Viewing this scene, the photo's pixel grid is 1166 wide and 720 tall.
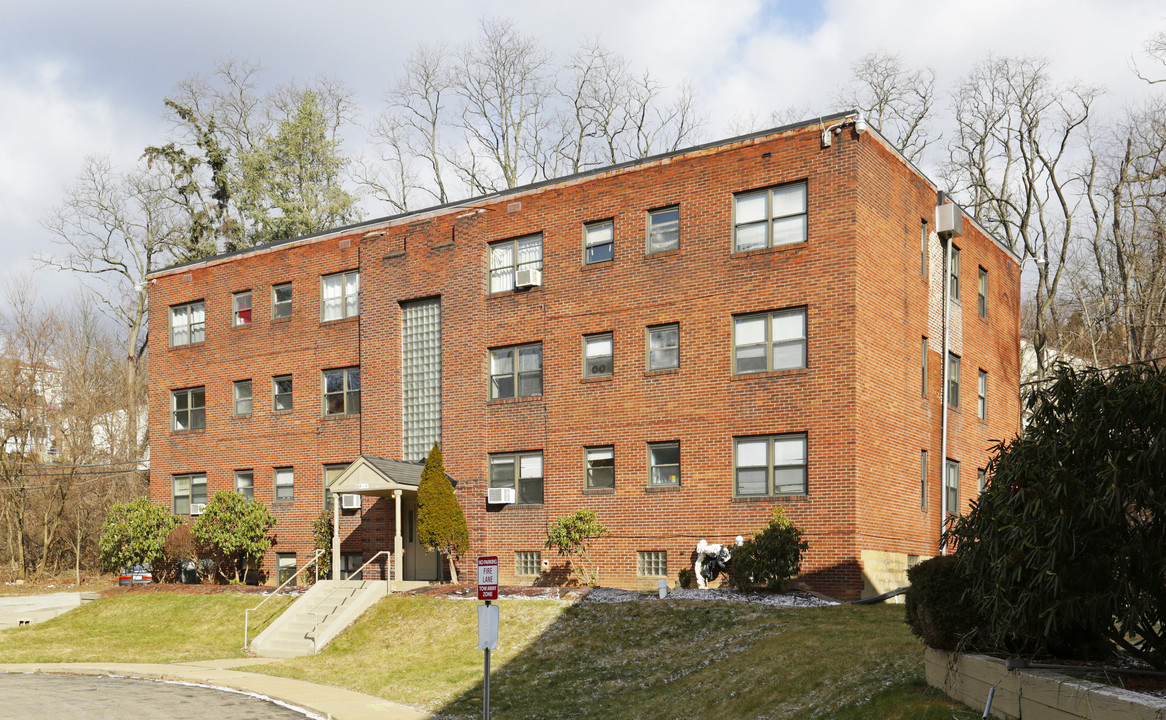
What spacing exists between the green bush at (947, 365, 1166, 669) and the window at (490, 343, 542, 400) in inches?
749

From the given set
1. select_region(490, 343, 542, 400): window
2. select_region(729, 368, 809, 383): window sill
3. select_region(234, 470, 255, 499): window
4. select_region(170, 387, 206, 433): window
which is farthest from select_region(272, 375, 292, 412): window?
select_region(729, 368, 809, 383): window sill

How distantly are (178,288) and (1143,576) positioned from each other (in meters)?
34.8

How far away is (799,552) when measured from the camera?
23500 mm

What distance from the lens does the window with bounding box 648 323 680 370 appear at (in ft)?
89.2

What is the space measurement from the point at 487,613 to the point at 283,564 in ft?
71.4

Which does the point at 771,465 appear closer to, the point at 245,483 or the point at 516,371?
the point at 516,371

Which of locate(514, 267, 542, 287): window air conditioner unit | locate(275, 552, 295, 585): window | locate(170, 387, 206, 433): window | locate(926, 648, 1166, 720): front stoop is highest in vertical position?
locate(514, 267, 542, 287): window air conditioner unit

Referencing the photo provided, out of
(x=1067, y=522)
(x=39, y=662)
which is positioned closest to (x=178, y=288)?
(x=39, y=662)

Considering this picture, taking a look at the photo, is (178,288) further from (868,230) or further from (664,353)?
(868,230)

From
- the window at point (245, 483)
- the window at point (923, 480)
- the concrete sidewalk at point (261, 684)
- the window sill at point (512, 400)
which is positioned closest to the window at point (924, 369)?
the window at point (923, 480)

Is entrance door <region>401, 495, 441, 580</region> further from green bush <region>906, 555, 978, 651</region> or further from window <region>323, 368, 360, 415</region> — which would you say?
green bush <region>906, 555, 978, 651</region>

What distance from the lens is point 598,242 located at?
2856 centimetres

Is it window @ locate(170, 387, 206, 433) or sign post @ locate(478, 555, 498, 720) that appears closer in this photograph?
sign post @ locate(478, 555, 498, 720)

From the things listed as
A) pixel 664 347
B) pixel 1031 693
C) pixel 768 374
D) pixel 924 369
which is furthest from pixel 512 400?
pixel 1031 693
